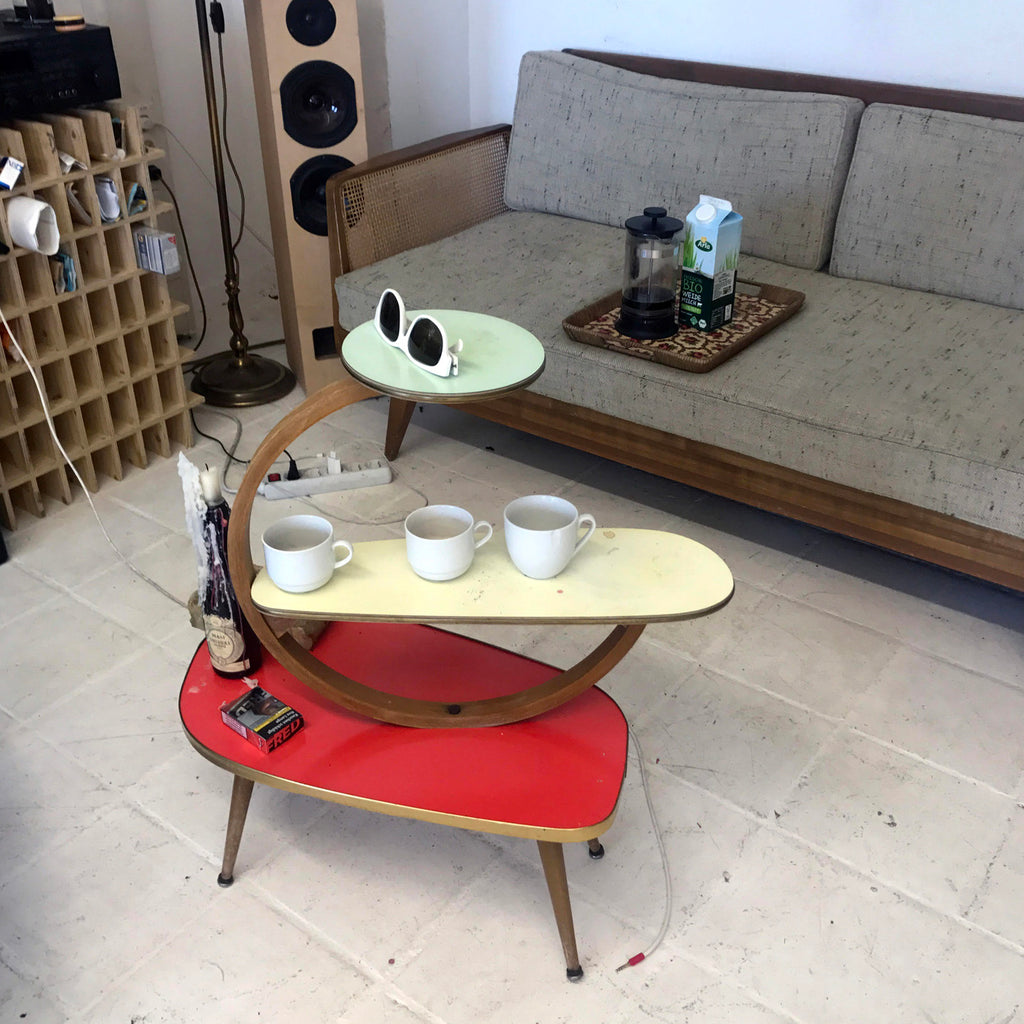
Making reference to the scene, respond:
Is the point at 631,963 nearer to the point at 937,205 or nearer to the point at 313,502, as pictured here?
the point at 313,502

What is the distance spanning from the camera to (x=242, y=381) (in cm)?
288

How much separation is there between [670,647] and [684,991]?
71cm

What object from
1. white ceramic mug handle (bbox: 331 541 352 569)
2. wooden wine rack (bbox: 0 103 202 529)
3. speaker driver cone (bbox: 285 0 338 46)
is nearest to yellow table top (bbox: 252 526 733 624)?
white ceramic mug handle (bbox: 331 541 352 569)

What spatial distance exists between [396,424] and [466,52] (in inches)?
52.2

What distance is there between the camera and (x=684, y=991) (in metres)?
1.42

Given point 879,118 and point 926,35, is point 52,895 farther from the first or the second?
point 926,35

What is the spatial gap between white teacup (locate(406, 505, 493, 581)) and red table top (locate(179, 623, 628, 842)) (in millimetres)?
236

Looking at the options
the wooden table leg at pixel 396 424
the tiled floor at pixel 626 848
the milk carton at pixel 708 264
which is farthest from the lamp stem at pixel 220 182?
the milk carton at pixel 708 264

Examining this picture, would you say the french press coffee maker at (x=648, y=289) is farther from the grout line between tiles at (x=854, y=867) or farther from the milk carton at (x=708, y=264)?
the grout line between tiles at (x=854, y=867)

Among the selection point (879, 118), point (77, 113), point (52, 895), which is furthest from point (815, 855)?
point (77, 113)

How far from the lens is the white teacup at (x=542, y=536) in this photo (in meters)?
1.37

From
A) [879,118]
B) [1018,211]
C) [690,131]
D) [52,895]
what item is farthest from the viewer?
→ [690,131]

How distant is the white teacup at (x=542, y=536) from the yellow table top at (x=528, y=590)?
0.8 inches

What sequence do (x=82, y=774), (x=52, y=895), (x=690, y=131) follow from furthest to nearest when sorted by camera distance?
(x=690, y=131), (x=82, y=774), (x=52, y=895)
